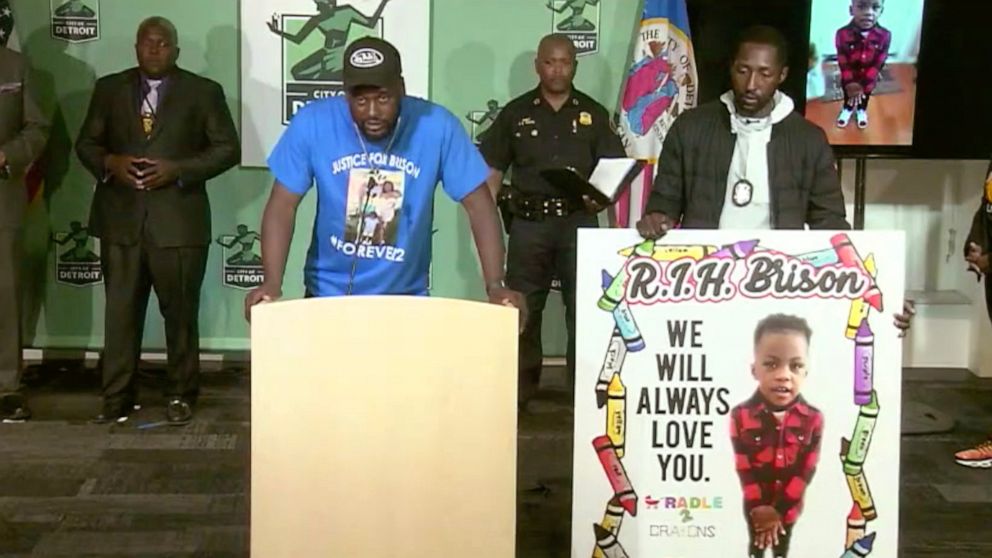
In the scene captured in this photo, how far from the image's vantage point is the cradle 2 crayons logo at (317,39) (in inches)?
205

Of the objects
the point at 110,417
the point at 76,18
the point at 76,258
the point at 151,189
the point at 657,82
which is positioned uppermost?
the point at 76,18

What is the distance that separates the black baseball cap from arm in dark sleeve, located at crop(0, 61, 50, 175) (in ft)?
7.45

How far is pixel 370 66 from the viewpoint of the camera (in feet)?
8.55

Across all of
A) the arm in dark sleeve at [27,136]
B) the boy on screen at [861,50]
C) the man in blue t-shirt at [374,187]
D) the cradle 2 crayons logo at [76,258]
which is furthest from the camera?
the cradle 2 crayons logo at [76,258]

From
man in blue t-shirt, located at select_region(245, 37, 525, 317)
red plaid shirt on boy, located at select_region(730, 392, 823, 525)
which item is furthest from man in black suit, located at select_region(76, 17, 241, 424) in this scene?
red plaid shirt on boy, located at select_region(730, 392, 823, 525)

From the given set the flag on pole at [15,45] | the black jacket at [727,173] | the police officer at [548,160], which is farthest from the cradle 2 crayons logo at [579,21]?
the flag on pole at [15,45]

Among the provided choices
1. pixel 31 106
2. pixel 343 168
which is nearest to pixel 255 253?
pixel 31 106

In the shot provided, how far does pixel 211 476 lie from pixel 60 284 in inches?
74.8

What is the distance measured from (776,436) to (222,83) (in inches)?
132

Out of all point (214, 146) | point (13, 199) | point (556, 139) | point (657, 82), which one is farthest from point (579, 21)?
point (13, 199)

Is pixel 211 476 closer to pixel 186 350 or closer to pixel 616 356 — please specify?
pixel 186 350

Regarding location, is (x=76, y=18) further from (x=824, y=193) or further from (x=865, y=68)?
(x=824, y=193)

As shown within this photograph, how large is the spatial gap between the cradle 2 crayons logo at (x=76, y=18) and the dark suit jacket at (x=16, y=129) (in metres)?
0.69

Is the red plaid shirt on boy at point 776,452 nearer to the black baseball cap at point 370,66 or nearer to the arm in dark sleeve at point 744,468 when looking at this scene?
the arm in dark sleeve at point 744,468
